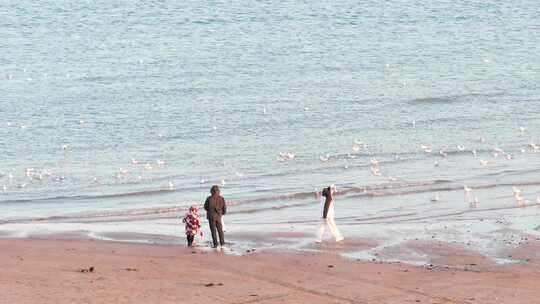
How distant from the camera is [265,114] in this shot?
43.1 metres

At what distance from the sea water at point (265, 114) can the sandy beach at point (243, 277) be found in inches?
110

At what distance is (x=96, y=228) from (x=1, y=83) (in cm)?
2935

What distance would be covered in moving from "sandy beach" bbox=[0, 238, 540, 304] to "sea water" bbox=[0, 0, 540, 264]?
278cm

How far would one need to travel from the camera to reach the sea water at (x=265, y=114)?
28156mm

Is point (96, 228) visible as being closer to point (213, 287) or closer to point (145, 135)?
point (213, 287)

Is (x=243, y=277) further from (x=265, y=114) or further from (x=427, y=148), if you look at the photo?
(x=265, y=114)

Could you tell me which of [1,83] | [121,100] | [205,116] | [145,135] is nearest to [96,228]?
[145,135]

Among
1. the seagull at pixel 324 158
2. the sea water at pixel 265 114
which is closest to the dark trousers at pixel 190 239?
the sea water at pixel 265 114

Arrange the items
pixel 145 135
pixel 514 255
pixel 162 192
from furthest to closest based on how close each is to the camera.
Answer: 1. pixel 145 135
2. pixel 162 192
3. pixel 514 255

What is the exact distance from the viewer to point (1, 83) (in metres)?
52.2

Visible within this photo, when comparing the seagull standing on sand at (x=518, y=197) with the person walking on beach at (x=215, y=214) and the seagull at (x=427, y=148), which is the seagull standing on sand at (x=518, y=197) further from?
the seagull at (x=427, y=148)

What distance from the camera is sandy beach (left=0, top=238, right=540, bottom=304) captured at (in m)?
17.0

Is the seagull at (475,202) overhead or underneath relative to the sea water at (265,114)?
underneath

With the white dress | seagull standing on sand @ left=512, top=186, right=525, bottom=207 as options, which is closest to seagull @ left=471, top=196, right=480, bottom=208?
seagull standing on sand @ left=512, top=186, right=525, bottom=207
